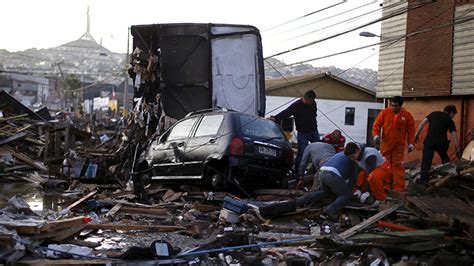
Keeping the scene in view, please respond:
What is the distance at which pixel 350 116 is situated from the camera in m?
36.3

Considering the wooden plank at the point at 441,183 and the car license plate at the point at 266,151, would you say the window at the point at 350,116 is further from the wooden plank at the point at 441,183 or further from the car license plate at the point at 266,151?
the wooden plank at the point at 441,183

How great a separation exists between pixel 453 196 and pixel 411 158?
38.0 feet

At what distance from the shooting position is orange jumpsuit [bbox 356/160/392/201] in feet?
29.7

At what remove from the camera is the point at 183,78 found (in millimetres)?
13867

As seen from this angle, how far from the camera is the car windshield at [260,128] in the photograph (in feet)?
32.8

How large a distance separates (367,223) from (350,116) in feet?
97.9

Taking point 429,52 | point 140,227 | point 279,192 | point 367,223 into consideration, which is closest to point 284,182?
point 279,192

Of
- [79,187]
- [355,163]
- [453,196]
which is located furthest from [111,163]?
[453,196]

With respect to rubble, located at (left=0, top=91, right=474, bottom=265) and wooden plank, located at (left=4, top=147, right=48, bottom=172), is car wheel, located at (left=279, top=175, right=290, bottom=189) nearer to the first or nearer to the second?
rubble, located at (left=0, top=91, right=474, bottom=265)

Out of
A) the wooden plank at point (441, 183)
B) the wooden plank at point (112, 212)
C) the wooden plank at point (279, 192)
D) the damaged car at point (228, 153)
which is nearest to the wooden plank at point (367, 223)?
→ the wooden plank at point (441, 183)

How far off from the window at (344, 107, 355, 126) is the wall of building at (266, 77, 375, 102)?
2.12 ft

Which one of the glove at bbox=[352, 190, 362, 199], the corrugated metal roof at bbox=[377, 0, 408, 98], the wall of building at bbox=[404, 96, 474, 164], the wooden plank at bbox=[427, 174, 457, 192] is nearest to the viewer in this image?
the wooden plank at bbox=[427, 174, 457, 192]

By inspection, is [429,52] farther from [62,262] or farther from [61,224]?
[62,262]

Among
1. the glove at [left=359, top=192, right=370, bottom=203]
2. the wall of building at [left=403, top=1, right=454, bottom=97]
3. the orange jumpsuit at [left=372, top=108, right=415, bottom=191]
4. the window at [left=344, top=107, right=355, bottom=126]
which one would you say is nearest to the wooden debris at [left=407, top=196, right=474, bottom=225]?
the glove at [left=359, top=192, right=370, bottom=203]
